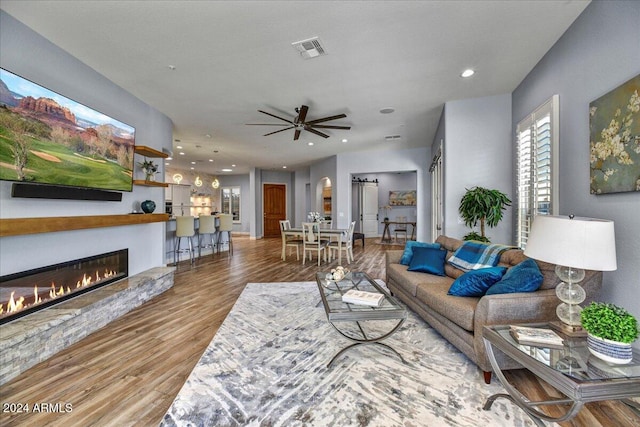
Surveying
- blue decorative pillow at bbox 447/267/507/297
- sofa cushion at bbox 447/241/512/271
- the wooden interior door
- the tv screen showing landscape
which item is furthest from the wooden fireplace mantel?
the wooden interior door

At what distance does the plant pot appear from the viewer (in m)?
1.31

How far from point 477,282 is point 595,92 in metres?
1.81

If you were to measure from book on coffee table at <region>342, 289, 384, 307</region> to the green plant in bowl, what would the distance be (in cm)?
126

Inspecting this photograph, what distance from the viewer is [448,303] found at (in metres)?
2.33

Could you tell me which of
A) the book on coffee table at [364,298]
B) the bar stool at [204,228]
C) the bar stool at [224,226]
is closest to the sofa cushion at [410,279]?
the book on coffee table at [364,298]

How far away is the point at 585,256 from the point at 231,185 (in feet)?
42.0

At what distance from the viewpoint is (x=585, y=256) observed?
5.08 ft

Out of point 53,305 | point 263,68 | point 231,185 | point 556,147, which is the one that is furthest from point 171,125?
point 231,185

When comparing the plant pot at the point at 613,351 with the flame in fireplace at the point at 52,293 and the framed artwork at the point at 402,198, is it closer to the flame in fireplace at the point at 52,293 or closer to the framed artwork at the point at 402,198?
the flame in fireplace at the point at 52,293

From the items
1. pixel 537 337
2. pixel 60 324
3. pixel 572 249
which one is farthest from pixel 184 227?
pixel 572 249

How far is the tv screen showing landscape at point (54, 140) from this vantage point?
2338 mm

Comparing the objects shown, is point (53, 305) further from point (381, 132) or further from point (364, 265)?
point (381, 132)

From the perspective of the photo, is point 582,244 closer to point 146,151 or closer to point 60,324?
point 60,324

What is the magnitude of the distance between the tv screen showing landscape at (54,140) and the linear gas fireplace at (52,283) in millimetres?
893
